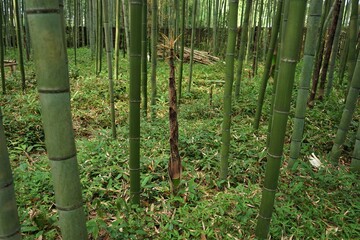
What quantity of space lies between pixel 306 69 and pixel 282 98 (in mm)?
1174

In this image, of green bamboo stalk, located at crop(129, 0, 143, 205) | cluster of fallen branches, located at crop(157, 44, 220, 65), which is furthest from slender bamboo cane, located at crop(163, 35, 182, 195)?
cluster of fallen branches, located at crop(157, 44, 220, 65)

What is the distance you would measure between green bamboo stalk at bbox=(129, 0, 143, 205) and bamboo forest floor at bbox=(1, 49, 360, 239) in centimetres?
24

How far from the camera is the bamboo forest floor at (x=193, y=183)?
193 centimetres

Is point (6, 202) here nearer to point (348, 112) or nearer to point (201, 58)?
point (348, 112)

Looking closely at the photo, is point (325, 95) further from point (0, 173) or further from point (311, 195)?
point (0, 173)

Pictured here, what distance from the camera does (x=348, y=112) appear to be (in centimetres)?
264

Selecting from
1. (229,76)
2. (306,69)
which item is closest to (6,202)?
(229,76)

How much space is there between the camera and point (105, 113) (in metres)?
4.30

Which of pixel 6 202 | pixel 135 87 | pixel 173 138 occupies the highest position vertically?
pixel 135 87

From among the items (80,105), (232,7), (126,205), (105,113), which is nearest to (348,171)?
(232,7)

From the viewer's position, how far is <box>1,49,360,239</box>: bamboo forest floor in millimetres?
1935

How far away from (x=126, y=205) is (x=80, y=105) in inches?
117

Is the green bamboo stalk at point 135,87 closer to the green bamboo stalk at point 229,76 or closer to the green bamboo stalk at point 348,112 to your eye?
the green bamboo stalk at point 229,76

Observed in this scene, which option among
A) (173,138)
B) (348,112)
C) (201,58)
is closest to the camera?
(173,138)
